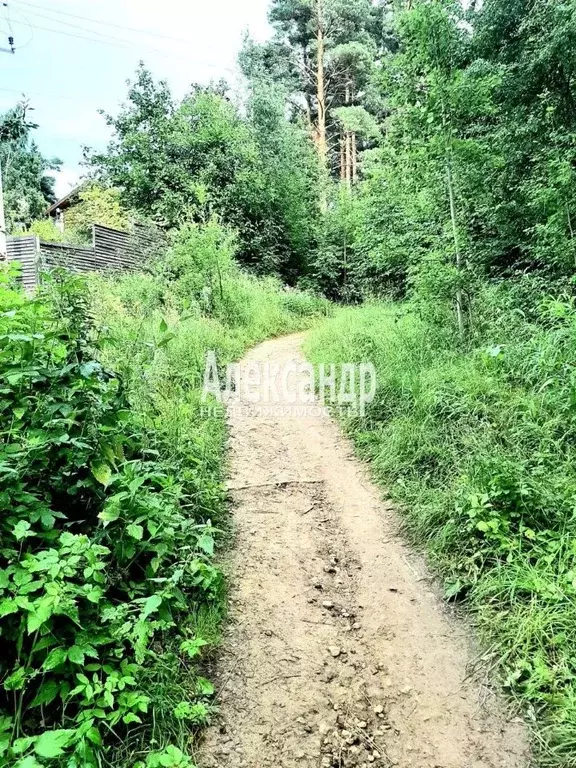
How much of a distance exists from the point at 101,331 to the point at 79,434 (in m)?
0.63

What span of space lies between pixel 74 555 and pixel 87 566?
105 millimetres

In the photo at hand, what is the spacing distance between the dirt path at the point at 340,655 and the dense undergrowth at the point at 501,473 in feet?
0.61

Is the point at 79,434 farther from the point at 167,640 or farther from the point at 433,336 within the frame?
the point at 433,336

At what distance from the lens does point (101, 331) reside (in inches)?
101

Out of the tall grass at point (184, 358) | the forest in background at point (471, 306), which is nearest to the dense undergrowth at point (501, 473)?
the forest in background at point (471, 306)

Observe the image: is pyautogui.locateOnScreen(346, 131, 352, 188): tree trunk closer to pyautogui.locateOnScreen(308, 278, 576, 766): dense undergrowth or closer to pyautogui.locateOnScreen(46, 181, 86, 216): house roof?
pyautogui.locateOnScreen(46, 181, 86, 216): house roof

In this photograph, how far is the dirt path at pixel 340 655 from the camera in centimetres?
188

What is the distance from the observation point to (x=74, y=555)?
1.85m

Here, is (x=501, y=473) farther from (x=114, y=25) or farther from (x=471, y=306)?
(x=114, y=25)

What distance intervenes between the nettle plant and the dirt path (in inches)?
10.6

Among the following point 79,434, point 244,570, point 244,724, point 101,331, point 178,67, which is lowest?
point 244,724

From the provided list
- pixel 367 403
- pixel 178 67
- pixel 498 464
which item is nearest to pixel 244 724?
pixel 498 464

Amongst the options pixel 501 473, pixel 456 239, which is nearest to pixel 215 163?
pixel 456 239

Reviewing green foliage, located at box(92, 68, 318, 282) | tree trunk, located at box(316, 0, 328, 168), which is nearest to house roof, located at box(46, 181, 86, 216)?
green foliage, located at box(92, 68, 318, 282)
